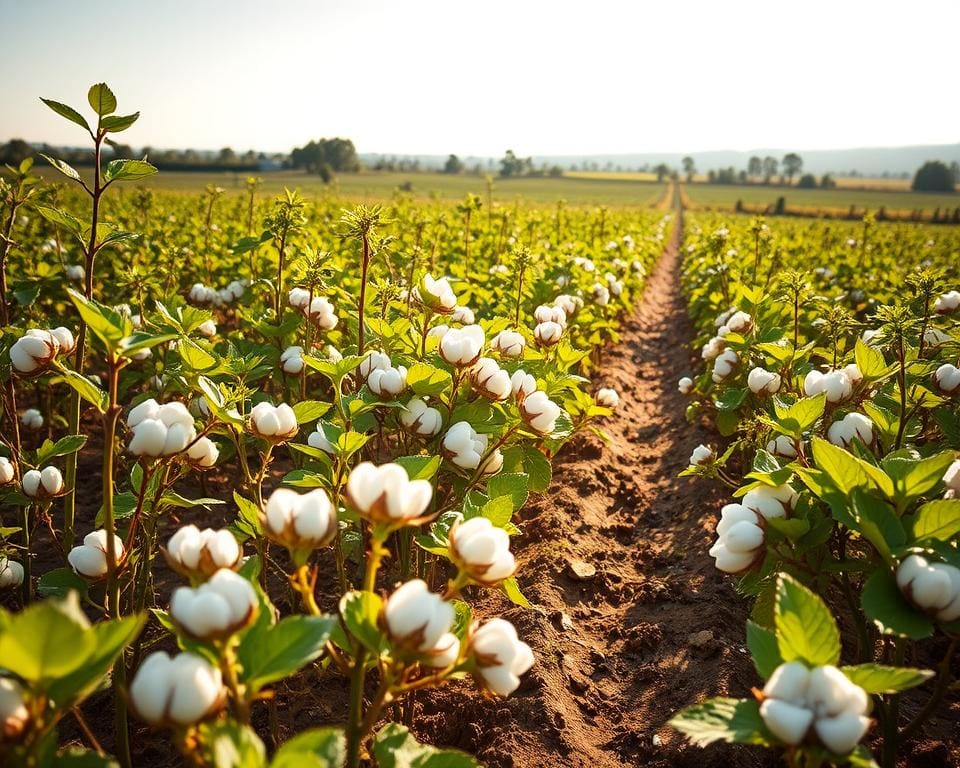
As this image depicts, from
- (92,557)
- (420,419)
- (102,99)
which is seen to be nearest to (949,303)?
(420,419)

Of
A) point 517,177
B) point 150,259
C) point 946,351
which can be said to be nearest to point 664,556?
point 946,351

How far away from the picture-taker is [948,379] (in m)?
2.31

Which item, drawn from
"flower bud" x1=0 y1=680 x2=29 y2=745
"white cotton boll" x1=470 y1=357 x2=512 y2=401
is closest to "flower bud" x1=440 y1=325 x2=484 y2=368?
"white cotton boll" x1=470 y1=357 x2=512 y2=401

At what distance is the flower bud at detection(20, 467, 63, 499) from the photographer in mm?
2041

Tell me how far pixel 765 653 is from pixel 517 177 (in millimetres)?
94595

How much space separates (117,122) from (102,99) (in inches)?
3.4

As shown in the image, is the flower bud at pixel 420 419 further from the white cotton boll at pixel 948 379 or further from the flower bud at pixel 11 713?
the white cotton boll at pixel 948 379

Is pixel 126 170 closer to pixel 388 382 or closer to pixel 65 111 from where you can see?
pixel 65 111

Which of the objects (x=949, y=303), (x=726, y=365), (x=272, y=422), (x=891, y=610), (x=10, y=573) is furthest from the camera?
(x=726, y=365)

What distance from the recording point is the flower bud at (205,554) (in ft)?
3.78

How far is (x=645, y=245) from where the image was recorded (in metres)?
12.5

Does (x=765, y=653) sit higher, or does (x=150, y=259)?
(x=150, y=259)

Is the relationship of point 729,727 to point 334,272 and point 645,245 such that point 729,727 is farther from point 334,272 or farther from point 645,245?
point 645,245

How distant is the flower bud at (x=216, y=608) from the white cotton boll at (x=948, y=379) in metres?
2.46
